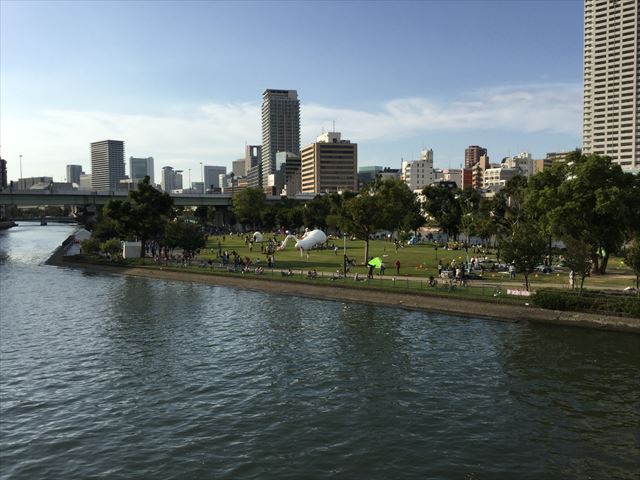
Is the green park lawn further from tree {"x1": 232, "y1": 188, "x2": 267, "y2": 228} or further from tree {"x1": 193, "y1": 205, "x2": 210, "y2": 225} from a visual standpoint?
tree {"x1": 193, "y1": 205, "x2": 210, "y2": 225}

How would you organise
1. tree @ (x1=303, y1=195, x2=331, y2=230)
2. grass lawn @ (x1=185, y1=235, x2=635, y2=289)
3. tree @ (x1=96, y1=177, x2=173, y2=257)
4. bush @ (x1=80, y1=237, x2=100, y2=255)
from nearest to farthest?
grass lawn @ (x1=185, y1=235, x2=635, y2=289) → tree @ (x1=96, y1=177, x2=173, y2=257) → bush @ (x1=80, y1=237, x2=100, y2=255) → tree @ (x1=303, y1=195, x2=331, y2=230)

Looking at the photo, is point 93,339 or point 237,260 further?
point 237,260

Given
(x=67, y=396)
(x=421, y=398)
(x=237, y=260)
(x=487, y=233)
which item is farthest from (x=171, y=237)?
(x=421, y=398)

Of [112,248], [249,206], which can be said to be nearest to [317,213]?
[249,206]

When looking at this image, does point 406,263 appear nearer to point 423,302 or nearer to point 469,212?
point 423,302

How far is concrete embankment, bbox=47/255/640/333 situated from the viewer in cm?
3803

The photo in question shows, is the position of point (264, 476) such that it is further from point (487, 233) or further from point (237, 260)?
point (487, 233)

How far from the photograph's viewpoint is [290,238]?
101375 millimetres

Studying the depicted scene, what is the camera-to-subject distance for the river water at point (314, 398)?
64.1ft

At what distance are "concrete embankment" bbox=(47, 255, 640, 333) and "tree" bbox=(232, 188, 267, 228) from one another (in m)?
88.8

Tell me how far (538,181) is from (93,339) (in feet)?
155

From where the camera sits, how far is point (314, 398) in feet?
84.0

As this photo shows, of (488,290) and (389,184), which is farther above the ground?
(389,184)

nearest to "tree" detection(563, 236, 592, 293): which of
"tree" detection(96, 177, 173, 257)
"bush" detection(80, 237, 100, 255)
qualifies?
"tree" detection(96, 177, 173, 257)
